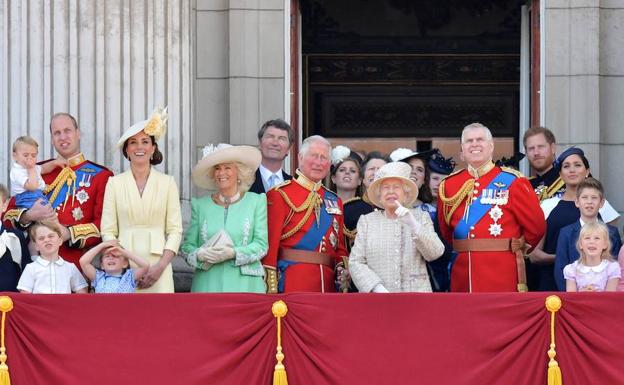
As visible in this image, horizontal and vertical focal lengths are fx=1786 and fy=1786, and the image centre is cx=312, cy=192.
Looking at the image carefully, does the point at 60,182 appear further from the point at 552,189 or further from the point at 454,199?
the point at 552,189

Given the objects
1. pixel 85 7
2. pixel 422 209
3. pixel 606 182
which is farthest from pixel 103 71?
pixel 606 182

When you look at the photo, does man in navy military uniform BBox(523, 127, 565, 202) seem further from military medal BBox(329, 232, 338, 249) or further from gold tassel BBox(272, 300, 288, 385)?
gold tassel BBox(272, 300, 288, 385)

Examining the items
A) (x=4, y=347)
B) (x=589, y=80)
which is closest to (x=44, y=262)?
(x=4, y=347)

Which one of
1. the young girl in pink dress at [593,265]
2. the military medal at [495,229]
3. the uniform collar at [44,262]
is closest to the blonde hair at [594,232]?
the young girl in pink dress at [593,265]

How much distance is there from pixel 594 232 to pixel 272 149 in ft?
8.52

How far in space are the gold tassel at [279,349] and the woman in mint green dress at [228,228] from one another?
2.54 ft

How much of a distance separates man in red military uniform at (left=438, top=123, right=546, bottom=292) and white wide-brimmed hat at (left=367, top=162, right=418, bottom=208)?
1.32 ft

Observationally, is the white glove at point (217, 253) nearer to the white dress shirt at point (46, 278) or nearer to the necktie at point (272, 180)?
the white dress shirt at point (46, 278)

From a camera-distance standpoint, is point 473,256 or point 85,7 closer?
point 473,256

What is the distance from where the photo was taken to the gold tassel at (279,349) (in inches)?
423

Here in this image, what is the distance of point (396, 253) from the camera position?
11.4 meters

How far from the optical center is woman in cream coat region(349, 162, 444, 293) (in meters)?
11.3

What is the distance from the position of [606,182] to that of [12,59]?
4669mm

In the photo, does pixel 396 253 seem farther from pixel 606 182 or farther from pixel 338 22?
pixel 338 22
